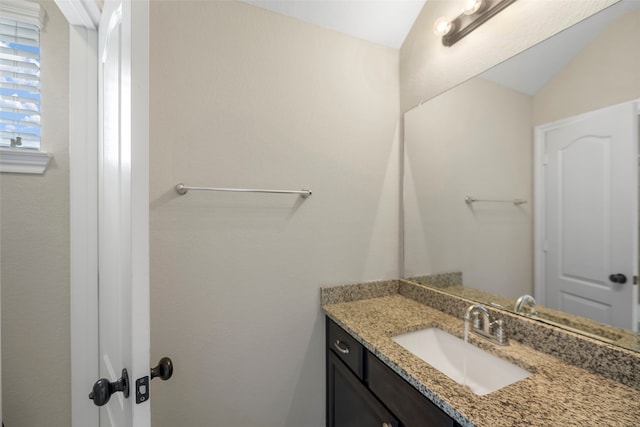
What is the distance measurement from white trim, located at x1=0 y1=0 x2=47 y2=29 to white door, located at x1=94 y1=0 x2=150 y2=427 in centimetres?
45

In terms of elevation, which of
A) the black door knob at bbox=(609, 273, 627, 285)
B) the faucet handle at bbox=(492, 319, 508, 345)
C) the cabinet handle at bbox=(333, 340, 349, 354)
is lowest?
the cabinet handle at bbox=(333, 340, 349, 354)

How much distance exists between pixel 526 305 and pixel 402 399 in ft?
2.08

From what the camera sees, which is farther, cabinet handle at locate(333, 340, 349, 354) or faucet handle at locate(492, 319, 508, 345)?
cabinet handle at locate(333, 340, 349, 354)

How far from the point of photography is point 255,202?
1.31 metres

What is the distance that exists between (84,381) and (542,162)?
2.10m

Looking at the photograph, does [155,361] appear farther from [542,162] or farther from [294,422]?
[542,162]

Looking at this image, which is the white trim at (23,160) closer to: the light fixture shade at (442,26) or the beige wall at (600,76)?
the light fixture shade at (442,26)

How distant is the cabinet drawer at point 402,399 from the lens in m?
0.77

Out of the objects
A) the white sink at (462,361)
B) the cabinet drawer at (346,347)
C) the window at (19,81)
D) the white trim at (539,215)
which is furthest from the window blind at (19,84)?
the white trim at (539,215)

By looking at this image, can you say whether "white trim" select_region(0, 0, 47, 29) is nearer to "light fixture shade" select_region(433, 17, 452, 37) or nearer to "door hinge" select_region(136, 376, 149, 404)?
"door hinge" select_region(136, 376, 149, 404)

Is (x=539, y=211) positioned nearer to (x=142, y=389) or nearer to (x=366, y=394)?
(x=366, y=394)

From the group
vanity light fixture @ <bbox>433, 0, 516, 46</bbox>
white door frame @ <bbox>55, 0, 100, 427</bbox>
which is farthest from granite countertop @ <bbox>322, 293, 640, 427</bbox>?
vanity light fixture @ <bbox>433, 0, 516, 46</bbox>

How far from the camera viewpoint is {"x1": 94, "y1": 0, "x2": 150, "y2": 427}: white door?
0.61 metres

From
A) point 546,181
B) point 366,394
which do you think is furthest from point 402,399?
point 546,181
